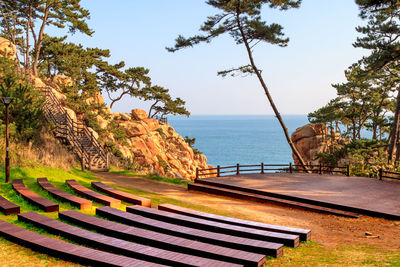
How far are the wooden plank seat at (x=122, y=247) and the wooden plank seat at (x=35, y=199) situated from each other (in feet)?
4.32

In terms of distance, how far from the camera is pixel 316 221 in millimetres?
12570

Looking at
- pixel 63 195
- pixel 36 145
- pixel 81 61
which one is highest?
pixel 81 61

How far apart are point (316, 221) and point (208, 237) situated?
616 cm

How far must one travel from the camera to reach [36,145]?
20.2 m

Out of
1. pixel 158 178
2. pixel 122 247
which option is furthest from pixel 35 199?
pixel 158 178

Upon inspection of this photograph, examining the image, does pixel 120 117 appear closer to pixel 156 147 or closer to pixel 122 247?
pixel 156 147

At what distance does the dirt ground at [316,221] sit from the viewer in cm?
1010

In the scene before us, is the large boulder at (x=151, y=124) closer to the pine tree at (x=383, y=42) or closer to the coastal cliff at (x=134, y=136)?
the coastal cliff at (x=134, y=136)

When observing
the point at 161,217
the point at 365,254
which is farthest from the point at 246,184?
the point at 365,254

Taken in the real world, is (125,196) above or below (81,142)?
below

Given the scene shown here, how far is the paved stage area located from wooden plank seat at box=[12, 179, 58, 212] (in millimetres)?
10042

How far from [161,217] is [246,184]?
360 inches

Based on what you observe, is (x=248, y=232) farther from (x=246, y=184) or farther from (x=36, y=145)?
(x=36, y=145)

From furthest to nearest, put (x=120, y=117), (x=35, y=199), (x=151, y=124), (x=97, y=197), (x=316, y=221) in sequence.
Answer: (x=151, y=124) → (x=120, y=117) → (x=316, y=221) → (x=97, y=197) → (x=35, y=199)
